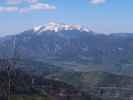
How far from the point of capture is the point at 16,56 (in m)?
136
